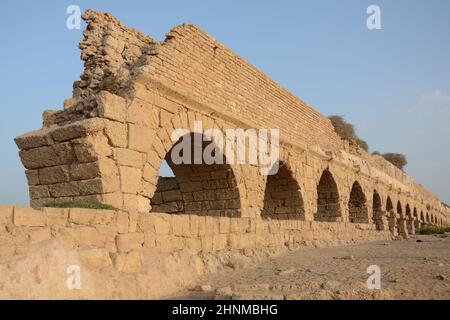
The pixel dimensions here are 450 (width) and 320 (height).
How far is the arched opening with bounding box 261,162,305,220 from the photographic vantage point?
11898mm

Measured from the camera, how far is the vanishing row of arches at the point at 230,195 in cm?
930

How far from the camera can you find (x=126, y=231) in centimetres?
476

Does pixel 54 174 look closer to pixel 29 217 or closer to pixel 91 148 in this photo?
pixel 91 148

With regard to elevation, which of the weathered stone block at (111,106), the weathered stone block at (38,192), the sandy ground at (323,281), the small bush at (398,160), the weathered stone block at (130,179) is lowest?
the sandy ground at (323,281)

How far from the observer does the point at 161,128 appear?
727cm

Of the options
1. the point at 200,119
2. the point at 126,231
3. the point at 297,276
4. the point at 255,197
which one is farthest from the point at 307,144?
the point at 126,231

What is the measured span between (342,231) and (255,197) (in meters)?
4.43

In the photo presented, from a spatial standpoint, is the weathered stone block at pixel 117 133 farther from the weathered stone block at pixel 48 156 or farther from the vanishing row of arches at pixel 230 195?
the vanishing row of arches at pixel 230 195

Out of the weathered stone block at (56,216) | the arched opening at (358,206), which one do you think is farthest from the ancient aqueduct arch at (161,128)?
the arched opening at (358,206)

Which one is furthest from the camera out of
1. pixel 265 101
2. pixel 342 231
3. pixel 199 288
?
pixel 342 231

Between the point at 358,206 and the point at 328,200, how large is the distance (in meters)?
3.99

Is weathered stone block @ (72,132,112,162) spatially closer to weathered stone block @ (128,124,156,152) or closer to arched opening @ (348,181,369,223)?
weathered stone block @ (128,124,156,152)

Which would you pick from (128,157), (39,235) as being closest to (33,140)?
(128,157)
